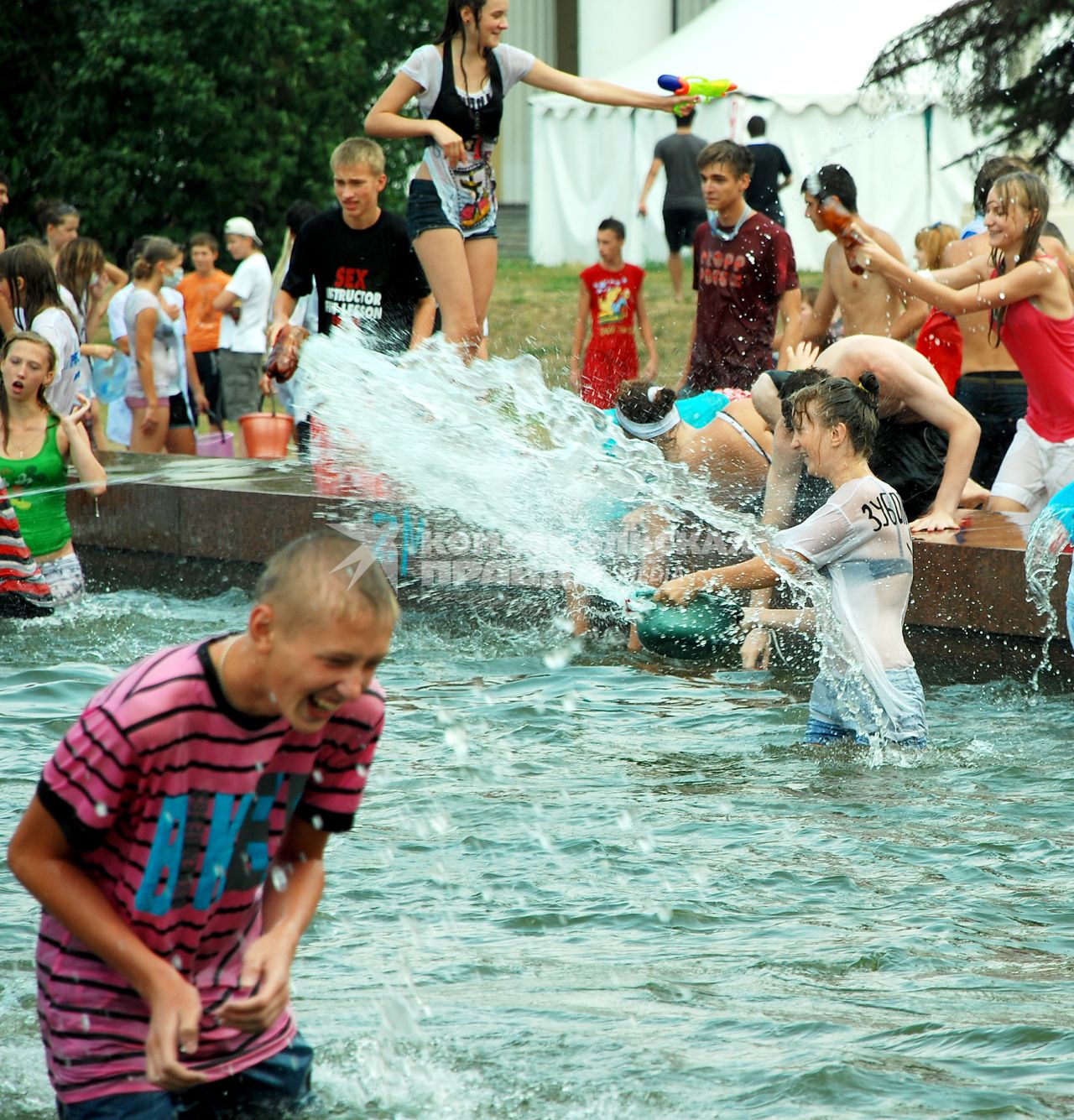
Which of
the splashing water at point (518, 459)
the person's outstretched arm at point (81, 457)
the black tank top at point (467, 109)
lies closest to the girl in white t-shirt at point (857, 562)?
the splashing water at point (518, 459)

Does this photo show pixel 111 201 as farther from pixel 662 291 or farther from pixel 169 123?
pixel 662 291

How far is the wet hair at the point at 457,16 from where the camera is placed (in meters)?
7.82

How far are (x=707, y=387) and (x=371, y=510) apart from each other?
221 cm

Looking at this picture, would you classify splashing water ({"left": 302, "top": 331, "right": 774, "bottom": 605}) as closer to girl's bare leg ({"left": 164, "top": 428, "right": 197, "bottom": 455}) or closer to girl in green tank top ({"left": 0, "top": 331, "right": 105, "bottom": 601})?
girl in green tank top ({"left": 0, "top": 331, "right": 105, "bottom": 601})

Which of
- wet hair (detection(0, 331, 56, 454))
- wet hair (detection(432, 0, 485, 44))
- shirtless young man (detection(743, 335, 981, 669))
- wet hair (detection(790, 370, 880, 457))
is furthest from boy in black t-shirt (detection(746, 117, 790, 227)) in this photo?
wet hair (detection(790, 370, 880, 457))

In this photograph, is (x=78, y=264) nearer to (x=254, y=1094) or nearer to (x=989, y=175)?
(x=989, y=175)

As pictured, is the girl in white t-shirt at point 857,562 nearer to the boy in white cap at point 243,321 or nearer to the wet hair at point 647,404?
the wet hair at point 647,404

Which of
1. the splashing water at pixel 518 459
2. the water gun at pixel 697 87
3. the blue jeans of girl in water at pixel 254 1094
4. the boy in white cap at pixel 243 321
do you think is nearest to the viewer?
the blue jeans of girl in water at pixel 254 1094

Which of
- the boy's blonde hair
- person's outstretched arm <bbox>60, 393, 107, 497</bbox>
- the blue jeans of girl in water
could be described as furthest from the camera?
the boy's blonde hair

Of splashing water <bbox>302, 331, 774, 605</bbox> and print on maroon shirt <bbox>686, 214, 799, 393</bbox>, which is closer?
splashing water <bbox>302, 331, 774, 605</bbox>

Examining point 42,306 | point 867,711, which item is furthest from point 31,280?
point 867,711

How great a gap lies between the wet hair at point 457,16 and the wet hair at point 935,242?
3.36 metres

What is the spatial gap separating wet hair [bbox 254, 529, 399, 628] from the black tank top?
5799 mm

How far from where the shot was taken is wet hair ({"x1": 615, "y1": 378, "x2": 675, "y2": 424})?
695 cm
